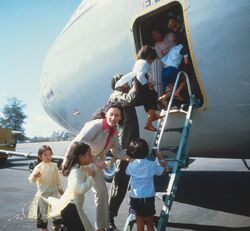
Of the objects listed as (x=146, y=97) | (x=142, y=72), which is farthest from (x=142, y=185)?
(x=142, y=72)

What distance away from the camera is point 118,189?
4.39 meters

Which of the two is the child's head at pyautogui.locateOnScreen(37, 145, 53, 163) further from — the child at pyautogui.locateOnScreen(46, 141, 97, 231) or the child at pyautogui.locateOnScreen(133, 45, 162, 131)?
the child at pyautogui.locateOnScreen(133, 45, 162, 131)

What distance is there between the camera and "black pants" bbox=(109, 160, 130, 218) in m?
4.38

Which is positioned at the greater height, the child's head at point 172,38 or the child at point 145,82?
the child's head at point 172,38

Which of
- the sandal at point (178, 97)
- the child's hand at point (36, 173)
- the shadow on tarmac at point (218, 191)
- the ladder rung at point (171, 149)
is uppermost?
the sandal at point (178, 97)

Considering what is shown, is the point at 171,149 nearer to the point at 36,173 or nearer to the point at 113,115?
the point at 113,115

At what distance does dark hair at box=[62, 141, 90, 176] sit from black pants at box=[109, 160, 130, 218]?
111cm

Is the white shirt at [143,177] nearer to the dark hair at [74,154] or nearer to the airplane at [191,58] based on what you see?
the dark hair at [74,154]

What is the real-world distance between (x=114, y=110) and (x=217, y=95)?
4.13 ft

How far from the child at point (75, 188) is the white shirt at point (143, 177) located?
52cm

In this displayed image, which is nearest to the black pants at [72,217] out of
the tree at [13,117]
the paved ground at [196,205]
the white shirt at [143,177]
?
the white shirt at [143,177]

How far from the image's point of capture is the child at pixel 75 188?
10.9 feet

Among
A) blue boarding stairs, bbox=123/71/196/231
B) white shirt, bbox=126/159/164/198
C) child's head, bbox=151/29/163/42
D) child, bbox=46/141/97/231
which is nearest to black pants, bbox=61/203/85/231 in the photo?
child, bbox=46/141/97/231

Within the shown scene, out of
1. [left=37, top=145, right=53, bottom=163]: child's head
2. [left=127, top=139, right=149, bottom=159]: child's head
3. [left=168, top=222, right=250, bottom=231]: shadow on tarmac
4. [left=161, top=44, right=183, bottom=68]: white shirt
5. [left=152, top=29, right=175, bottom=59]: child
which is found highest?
[left=152, top=29, right=175, bottom=59]: child
